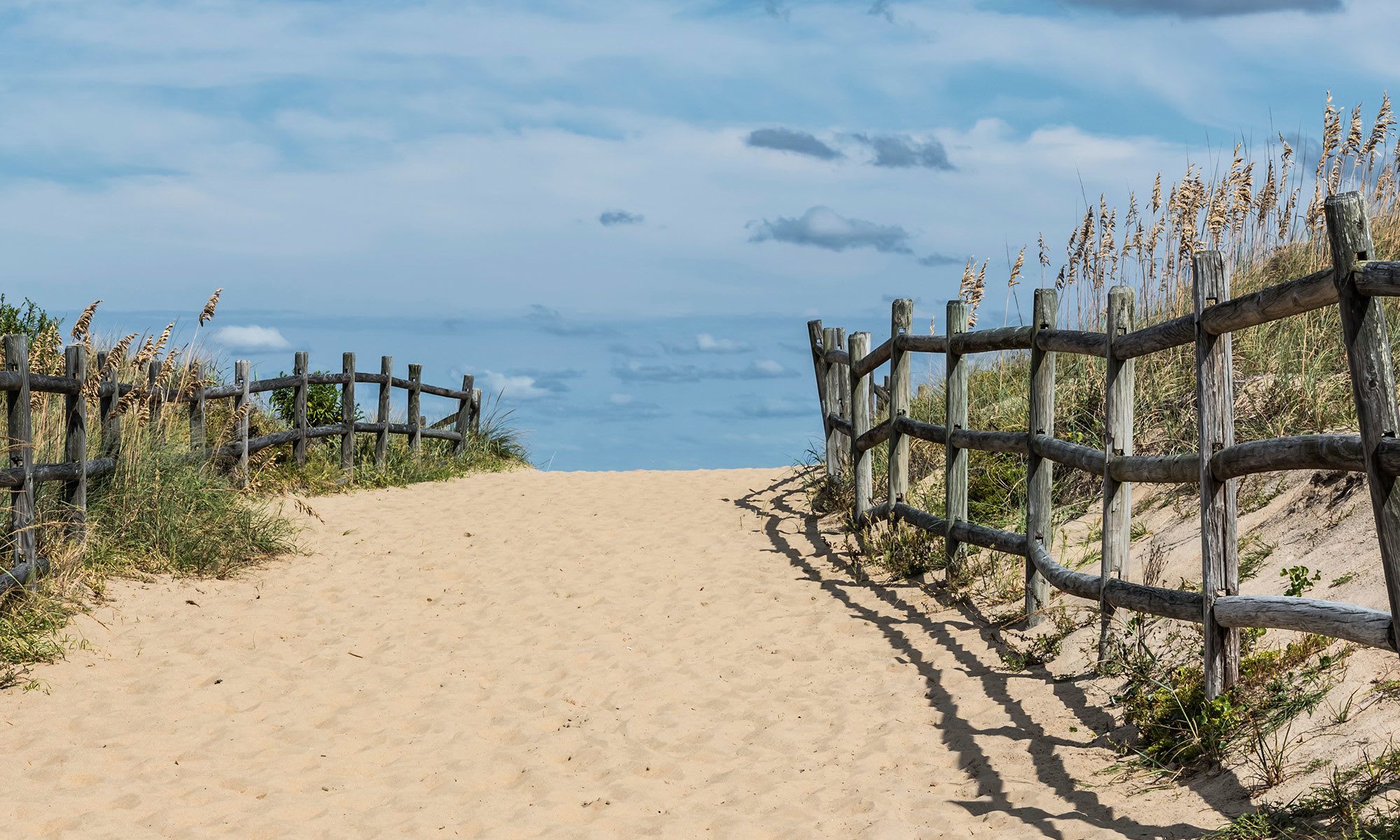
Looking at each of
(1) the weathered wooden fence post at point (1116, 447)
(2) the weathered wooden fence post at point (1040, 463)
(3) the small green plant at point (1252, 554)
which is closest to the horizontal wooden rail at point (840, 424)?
(2) the weathered wooden fence post at point (1040, 463)

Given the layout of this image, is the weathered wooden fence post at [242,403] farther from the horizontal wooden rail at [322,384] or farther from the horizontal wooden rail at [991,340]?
the horizontal wooden rail at [991,340]

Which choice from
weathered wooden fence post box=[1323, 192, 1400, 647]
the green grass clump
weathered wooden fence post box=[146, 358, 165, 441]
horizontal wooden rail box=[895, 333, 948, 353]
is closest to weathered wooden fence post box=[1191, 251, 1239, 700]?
the green grass clump

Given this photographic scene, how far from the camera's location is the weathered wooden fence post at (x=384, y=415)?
16.2 m

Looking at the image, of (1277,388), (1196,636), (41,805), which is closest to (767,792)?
(1196,636)

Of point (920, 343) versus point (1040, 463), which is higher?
point (920, 343)

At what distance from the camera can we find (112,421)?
9430 millimetres

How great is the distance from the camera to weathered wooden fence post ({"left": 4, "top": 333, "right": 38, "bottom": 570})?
26.1ft

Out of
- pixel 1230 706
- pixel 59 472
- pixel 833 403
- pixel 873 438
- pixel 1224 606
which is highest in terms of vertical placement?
pixel 833 403

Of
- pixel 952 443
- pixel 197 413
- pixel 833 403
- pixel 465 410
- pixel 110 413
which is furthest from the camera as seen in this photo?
pixel 465 410

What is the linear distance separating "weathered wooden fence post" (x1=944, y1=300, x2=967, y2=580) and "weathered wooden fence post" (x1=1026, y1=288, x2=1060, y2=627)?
3.69ft

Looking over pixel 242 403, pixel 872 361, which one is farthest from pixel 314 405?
pixel 872 361

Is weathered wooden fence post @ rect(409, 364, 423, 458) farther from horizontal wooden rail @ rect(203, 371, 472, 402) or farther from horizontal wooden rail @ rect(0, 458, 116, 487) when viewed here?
horizontal wooden rail @ rect(0, 458, 116, 487)

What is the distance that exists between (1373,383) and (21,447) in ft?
26.2

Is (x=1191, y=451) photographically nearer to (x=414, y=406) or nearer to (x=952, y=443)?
(x=952, y=443)
